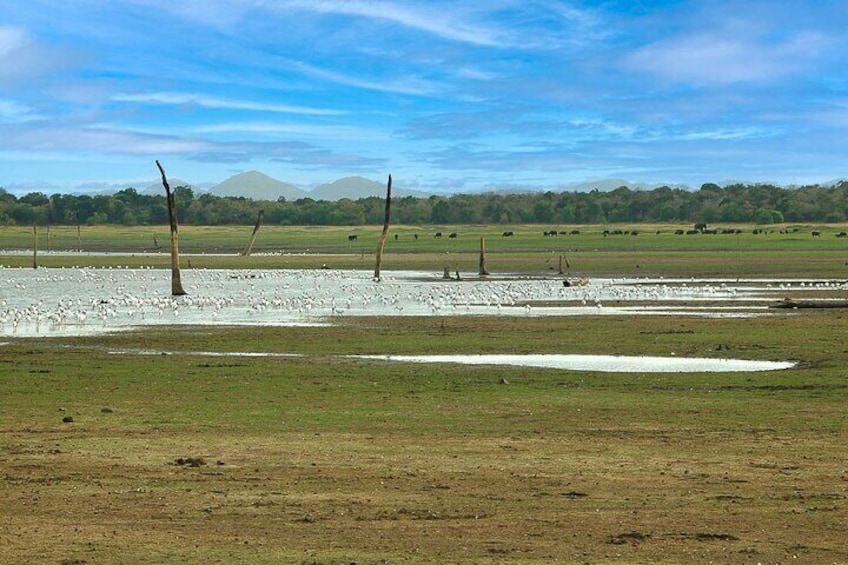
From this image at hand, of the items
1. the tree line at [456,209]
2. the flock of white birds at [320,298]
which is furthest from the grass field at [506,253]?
the tree line at [456,209]

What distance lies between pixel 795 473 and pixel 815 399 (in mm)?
6131

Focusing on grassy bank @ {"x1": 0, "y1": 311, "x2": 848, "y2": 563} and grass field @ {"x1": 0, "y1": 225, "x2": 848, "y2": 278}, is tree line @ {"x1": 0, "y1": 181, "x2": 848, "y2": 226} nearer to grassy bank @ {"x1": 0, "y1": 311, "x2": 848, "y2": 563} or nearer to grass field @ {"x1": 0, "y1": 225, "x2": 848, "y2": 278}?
grass field @ {"x1": 0, "y1": 225, "x2": 848, "y2": 278}

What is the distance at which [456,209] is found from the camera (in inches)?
6752

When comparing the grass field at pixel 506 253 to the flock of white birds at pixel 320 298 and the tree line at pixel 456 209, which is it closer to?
the flock of white birds at pixel 320 298

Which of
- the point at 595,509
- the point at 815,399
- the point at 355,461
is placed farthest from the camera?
the point at 815,399

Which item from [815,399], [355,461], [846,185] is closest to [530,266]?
[815,399]

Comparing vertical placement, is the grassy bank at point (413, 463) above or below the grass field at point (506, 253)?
below

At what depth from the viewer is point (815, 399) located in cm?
1778

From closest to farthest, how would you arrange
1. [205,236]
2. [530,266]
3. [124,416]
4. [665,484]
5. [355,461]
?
[665,484], [355,461], [124,416], [530,266], [205,236]

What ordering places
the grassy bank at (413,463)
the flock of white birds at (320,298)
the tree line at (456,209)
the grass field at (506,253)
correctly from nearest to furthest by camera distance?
the grassy bank at (413,463), the flock of white birds at (320,298), the grass field at (506,253), the tree line at (456,209)

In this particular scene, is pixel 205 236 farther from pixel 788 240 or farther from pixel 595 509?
pixel 595 509

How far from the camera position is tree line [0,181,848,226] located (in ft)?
519

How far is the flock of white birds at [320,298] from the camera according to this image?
115 feet

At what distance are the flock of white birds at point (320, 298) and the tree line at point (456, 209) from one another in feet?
320
